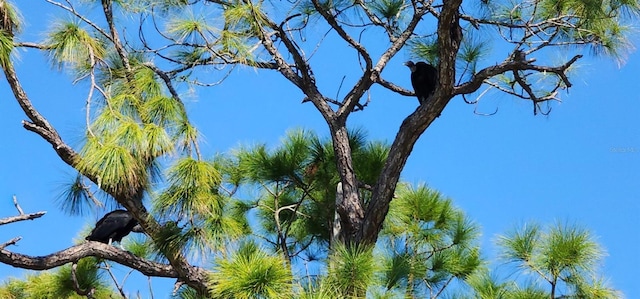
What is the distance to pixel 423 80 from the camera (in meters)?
2.91

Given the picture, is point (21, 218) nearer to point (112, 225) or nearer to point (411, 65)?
point (112, 225)

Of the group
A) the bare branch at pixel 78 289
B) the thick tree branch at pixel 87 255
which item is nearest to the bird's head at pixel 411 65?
the thick tree branch at pixel 87 255

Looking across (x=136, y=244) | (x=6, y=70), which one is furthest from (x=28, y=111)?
(x=136, y=244)

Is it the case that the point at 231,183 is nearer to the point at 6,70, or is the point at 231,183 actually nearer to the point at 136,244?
the point at 136,244

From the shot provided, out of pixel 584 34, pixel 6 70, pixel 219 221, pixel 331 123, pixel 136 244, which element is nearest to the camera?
pixel 6 70

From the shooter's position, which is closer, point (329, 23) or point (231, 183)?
point (329, 23)

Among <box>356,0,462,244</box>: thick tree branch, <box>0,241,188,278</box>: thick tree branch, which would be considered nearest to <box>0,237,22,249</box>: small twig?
<box>0,241,188,278</box>: thick tree branch

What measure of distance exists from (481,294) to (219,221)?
2.56 ft

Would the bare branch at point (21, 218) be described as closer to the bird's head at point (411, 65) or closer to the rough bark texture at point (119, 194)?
the rough bark texture at point (119, 194)

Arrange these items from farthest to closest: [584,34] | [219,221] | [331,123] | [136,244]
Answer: [136,244] < [331,123] < [584,34] < [219,221]

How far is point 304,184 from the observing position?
3.17 metres

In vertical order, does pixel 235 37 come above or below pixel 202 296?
above

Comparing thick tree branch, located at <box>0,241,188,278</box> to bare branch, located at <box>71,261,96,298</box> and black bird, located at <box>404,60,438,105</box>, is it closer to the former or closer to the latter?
bare branch, located at <box>71,261,96,298</box>

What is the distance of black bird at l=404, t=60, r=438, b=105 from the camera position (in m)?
2.89
